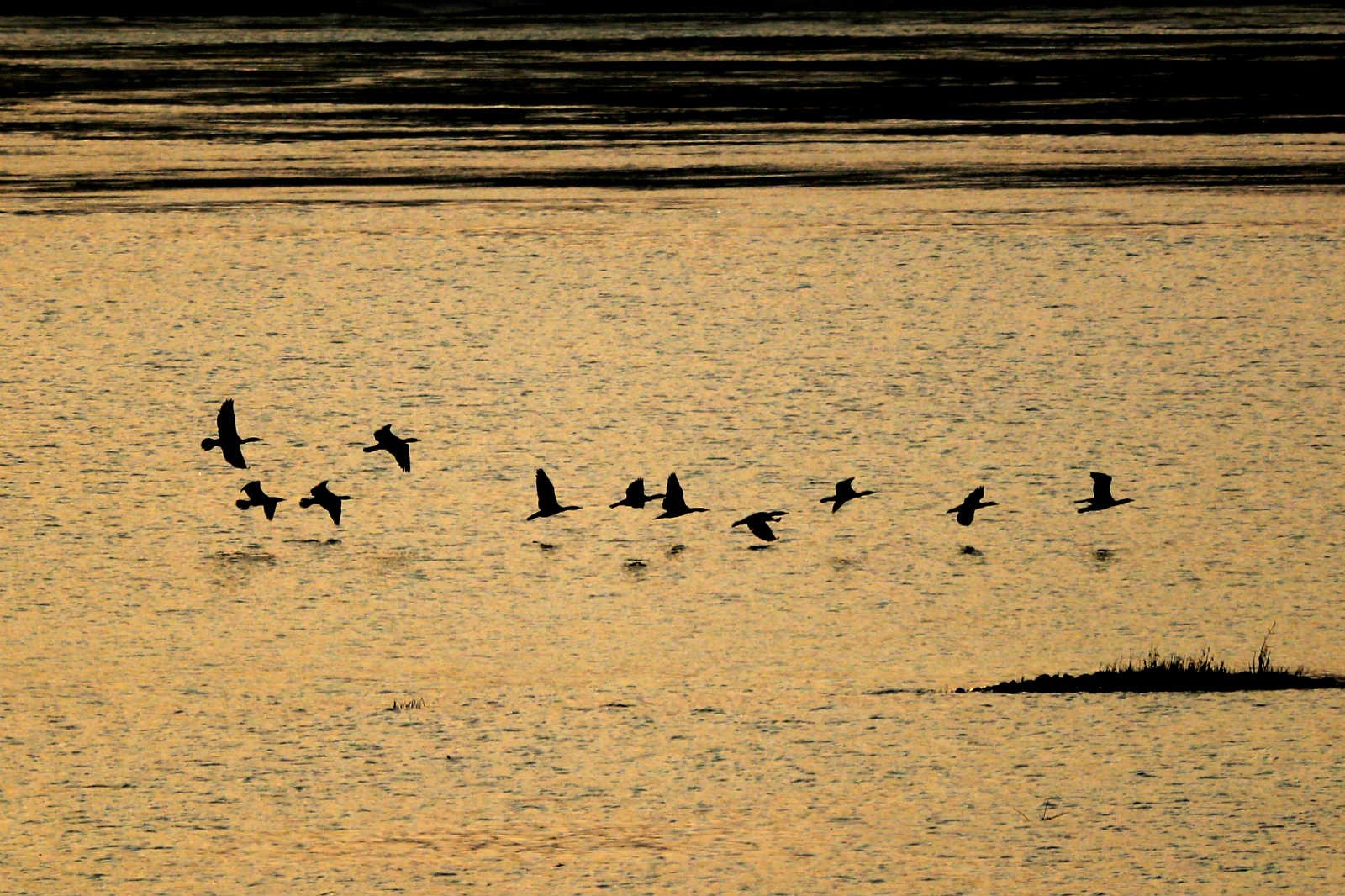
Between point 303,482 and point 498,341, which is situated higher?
point 498,341

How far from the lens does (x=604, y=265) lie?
632 inches

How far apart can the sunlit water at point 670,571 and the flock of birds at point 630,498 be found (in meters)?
0.10

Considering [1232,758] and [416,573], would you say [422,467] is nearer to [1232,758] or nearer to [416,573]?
[416,573]

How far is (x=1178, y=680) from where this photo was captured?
701cm

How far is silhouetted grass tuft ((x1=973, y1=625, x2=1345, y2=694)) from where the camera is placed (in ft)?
22.8

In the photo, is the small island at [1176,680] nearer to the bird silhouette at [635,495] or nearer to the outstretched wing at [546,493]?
the bird silhouette at [635,495]

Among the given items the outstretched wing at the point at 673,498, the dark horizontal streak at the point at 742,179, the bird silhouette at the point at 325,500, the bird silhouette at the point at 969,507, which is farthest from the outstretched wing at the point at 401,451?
the dark horizontal streak at the point at 742,179

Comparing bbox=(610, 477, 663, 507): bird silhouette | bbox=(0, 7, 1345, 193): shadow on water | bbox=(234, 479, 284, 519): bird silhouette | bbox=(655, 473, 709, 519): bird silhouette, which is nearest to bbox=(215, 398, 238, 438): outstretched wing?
bbox=(234, 479, 284, 519): bird silhouette

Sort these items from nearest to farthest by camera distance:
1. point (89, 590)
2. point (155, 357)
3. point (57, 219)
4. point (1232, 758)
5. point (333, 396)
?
1. point (1232, 758)
2. point (89, 590)
3. point (333, 396)
4. point (155, 357)
5. point (57, 219)

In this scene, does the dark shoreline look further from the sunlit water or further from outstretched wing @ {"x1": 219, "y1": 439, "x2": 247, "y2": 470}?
outstretched wing @ {"x1": 219, "y1": 439, "x2": 247, "y2": 470}

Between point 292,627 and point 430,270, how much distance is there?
27.4ft

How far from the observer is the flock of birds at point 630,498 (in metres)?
8.81

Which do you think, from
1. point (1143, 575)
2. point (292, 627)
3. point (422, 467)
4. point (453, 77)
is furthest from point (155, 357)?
point (453, 77)

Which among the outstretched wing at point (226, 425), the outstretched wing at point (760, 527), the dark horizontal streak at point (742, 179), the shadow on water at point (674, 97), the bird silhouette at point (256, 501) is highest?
the shadow on water at point (674, 97)
